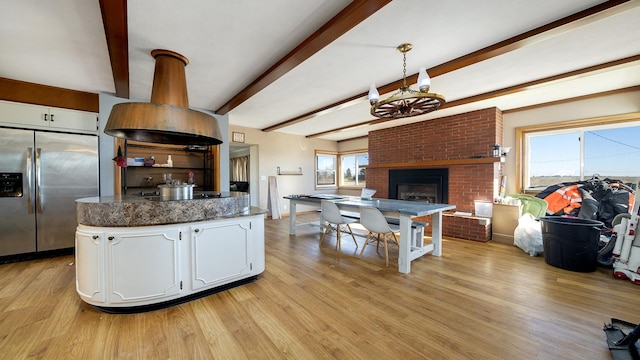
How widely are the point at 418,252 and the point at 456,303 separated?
1.07 metres

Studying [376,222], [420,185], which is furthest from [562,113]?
[376,222]

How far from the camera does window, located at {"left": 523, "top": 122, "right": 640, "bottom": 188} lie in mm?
3715

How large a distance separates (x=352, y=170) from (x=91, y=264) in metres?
6.79

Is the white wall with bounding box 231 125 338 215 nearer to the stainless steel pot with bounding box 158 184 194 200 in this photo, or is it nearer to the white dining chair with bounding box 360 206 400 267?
the stainless steel pot with bounding box 158 184 194 200

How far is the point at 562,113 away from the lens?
13.5 ft

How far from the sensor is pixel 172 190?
244 cm

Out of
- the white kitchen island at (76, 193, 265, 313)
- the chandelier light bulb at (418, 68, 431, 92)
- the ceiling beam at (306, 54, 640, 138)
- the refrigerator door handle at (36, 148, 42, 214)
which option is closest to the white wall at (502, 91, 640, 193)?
the ceiling beam at (306, 54, 640, 138)

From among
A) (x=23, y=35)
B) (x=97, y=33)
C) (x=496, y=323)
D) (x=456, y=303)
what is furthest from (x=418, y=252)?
(x=23, y=35)

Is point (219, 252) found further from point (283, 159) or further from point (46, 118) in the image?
point (283, 159)

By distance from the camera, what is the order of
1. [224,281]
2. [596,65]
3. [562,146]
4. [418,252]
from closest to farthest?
[224,281]
[596,65]
[418,252]
[562,146]

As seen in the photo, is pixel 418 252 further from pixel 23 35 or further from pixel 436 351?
pixel 23 35

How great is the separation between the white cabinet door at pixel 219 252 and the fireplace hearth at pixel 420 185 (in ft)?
13.7

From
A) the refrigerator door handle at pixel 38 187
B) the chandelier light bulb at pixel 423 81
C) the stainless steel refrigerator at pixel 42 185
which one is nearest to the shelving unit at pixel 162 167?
the stainless steel refrigerator at pixel 42 185

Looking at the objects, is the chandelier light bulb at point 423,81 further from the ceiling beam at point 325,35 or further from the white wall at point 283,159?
the white wall at point 283,159
